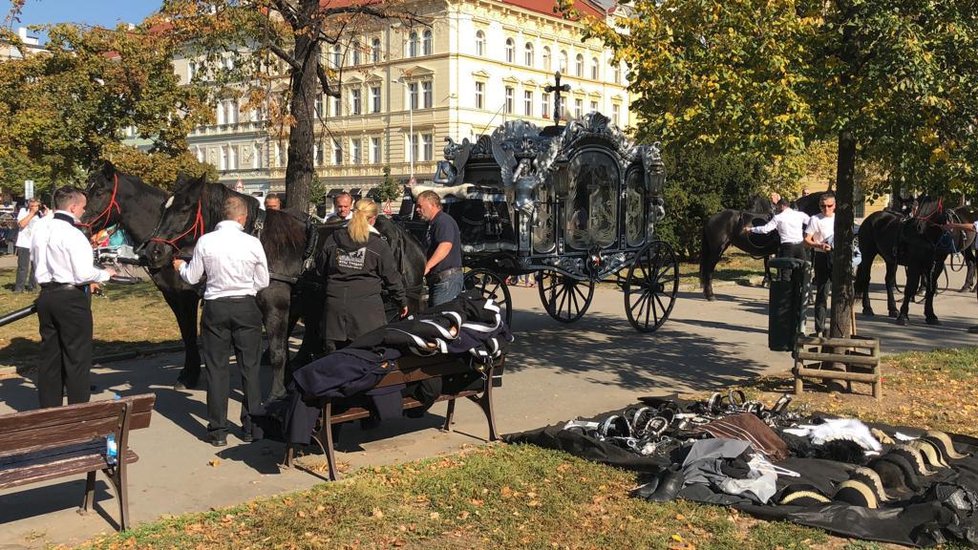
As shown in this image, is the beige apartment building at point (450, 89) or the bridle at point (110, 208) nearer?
the bridle at point (110, 208)

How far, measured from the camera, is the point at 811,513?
220 inches

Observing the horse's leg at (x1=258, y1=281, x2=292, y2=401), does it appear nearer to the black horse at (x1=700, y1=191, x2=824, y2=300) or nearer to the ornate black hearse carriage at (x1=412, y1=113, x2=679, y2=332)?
the ornate black hearse carriage at (x1=412, y1=113, x2=679, y2=332)

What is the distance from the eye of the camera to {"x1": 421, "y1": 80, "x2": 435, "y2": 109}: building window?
61825mm

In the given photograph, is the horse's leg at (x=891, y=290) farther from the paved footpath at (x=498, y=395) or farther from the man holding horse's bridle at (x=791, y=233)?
the man holding horse's bridle at (x=791, y=233)

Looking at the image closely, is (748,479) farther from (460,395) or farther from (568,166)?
(568,166)

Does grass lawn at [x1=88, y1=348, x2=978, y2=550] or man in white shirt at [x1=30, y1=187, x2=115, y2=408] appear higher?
man in white shirt at [x1=30, y1=187, x2=115, y2=408]

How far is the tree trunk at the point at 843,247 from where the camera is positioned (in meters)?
9.99

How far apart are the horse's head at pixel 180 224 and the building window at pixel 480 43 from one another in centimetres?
5499

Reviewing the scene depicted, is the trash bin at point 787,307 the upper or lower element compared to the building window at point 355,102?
lower

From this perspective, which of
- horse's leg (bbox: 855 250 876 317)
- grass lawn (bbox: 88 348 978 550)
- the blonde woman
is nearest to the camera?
grass lawn (bbox: 88 348 978 550)

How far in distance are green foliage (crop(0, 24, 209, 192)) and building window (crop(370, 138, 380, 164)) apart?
36.1 meters

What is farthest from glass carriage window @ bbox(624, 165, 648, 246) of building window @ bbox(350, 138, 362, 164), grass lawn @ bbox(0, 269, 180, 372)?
building window @ bbox(350, 138, 362, 164)

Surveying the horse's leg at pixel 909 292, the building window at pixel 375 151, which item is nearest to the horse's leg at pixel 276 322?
the horse's leg at pixel 909 292

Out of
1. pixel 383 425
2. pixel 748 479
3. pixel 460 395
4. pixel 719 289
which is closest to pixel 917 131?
pixel 748 479
